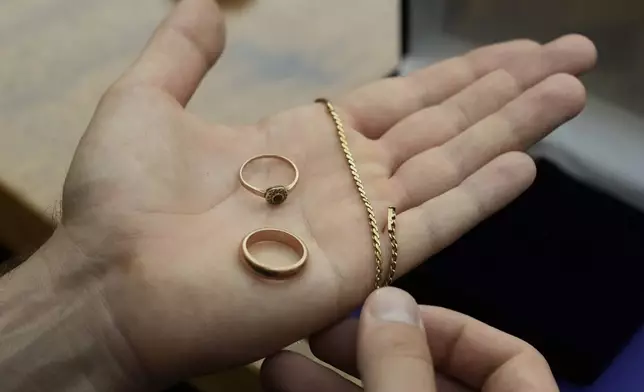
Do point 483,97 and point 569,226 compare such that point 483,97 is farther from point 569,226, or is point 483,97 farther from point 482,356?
point 482,356

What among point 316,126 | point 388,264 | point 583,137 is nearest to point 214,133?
point 316,126

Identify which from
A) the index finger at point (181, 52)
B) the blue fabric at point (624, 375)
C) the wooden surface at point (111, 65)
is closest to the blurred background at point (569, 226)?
the blue fabric at point (624, 375)

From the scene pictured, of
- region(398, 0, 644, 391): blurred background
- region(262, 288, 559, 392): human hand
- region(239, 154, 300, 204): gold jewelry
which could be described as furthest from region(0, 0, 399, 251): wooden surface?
region(262, 288, 559, 392): human hand

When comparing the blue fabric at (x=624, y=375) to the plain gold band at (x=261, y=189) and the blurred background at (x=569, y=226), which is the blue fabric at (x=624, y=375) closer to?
the blurred background at (x=569, y=226)

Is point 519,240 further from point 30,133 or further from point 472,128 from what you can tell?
point 30,133

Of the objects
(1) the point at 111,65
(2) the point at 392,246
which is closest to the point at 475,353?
(2) the point at 392,246
